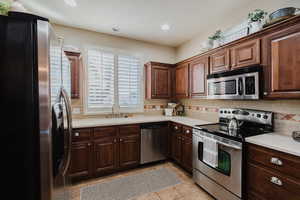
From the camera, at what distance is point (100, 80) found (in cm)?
298

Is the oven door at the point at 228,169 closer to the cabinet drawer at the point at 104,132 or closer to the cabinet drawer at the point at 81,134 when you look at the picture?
the cabinet drawer at the point at 104,132

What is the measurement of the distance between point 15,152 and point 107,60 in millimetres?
2561

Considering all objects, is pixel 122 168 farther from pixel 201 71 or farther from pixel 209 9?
pixel 209 9

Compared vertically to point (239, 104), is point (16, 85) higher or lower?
higher

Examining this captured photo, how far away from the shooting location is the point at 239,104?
2.27 meters

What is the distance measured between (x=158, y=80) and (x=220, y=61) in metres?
1.43

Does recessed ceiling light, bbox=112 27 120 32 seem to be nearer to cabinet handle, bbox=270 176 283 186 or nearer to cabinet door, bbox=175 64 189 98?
cabinet door, bbox=175 64 189 98

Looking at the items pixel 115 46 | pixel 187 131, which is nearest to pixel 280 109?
pixel 187 131

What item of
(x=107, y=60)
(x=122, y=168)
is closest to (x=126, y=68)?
(x=107, y=60)

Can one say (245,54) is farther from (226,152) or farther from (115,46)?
(115,46)

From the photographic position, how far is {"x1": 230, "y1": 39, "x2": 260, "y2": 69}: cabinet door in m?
1.75

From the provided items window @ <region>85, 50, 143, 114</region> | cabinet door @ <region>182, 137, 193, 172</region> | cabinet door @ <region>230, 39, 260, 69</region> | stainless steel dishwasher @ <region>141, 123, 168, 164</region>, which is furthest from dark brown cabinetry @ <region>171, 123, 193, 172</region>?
cabinet door @ <region>230, 39, 260, 69</region>

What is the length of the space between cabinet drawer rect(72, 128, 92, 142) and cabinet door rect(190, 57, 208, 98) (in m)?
2.12

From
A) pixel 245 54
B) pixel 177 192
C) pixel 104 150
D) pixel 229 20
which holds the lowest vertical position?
pixel 177 192
